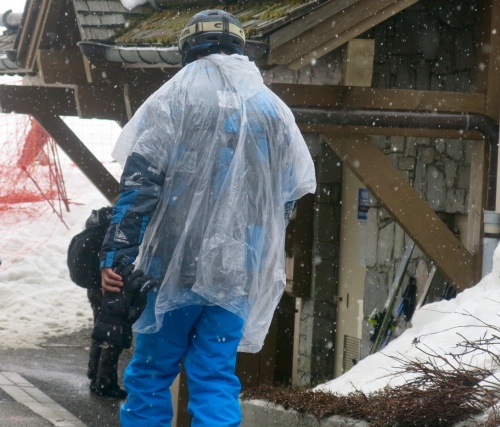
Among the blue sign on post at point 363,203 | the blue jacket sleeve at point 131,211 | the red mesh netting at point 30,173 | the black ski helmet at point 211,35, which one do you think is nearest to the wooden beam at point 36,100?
the blue sign on post at point 363,203

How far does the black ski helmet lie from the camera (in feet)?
15.6

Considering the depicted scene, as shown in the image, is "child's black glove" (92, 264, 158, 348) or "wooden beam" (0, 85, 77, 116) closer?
"child's black glove" (92, 264, 158, 348)

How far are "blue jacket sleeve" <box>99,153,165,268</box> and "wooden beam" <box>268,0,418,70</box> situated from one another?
1920 mm

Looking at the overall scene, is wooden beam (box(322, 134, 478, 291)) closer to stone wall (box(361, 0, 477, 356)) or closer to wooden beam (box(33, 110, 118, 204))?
stone wall (box(361, 0, 477, 356))

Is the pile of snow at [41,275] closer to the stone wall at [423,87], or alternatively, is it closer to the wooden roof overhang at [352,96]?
the wooden roof overhang at [352,96]

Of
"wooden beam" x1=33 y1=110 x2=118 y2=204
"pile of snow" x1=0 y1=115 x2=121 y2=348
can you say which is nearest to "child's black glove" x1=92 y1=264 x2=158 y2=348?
"wooden beam" x1=33 y1=110 x2=118 y2=204

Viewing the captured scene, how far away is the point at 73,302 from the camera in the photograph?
13.6 m

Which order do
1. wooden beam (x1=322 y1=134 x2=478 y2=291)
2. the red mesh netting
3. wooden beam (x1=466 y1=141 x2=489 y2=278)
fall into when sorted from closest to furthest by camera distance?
wooden beam (x1=322 y1=134 x2=478 y2=291), wooden beam (x1=466 y1=141 x2=489 y2=278), the red mesh netting

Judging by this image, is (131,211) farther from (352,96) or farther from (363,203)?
(363,203)

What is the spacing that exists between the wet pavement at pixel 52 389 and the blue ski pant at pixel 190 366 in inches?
114

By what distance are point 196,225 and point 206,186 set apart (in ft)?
0.55

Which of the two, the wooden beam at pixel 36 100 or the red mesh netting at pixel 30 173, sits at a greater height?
the wooden beam at pixel 36 100

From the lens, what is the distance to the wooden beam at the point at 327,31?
246 inches

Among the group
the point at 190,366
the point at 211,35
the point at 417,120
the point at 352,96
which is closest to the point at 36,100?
the point at 352,96
